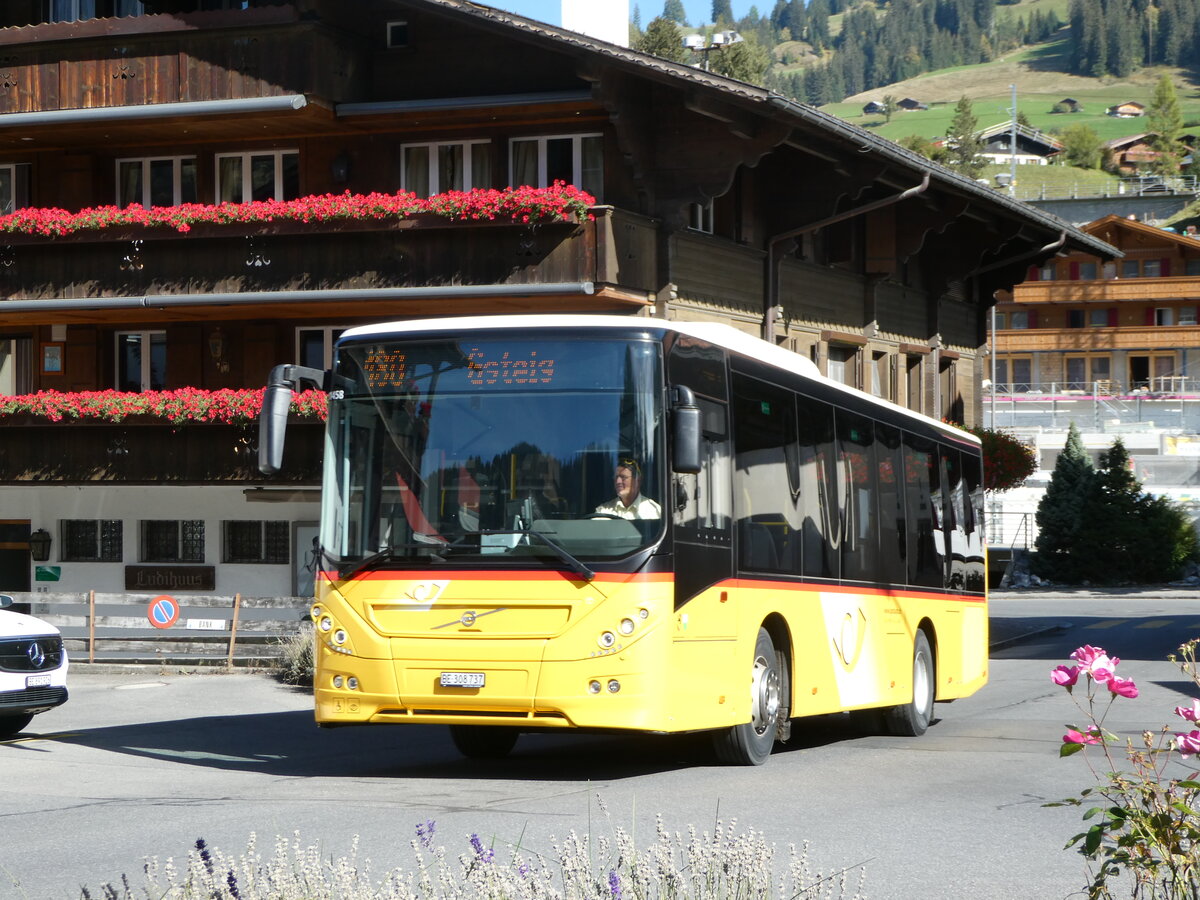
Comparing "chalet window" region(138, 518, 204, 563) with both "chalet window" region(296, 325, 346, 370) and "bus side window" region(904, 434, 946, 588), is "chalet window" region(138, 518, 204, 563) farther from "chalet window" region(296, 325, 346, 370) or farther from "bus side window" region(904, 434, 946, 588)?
"bus side window" region(904, 434, 946, 588)

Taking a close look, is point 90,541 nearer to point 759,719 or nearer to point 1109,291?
point 759,719

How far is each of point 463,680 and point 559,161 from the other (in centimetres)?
1759

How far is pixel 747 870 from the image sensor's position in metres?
5.53

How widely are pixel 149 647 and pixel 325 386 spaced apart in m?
14.7

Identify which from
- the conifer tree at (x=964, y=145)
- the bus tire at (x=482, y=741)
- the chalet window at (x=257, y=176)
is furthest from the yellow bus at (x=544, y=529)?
the conifer tree at (x=964, y=145)

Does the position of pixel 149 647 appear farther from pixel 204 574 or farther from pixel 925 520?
pixel 925 520

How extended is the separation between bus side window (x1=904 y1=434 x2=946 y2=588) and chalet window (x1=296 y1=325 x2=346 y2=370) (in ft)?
47.4

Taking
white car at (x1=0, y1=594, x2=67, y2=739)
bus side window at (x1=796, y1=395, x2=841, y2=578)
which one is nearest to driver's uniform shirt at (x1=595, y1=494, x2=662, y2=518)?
bus side window at (x1=796, y1=395, x2=841, y2=578)

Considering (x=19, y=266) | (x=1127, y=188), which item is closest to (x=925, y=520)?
(x=19, y=266)

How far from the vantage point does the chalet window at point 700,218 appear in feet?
94.7

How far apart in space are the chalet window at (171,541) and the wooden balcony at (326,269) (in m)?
4.26

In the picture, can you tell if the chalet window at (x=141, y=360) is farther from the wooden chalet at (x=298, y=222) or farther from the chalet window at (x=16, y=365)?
the chalet window at (x=16, y=365)

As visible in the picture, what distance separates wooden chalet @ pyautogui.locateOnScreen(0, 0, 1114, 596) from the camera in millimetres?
26734

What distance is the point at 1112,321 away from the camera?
102375 mm
